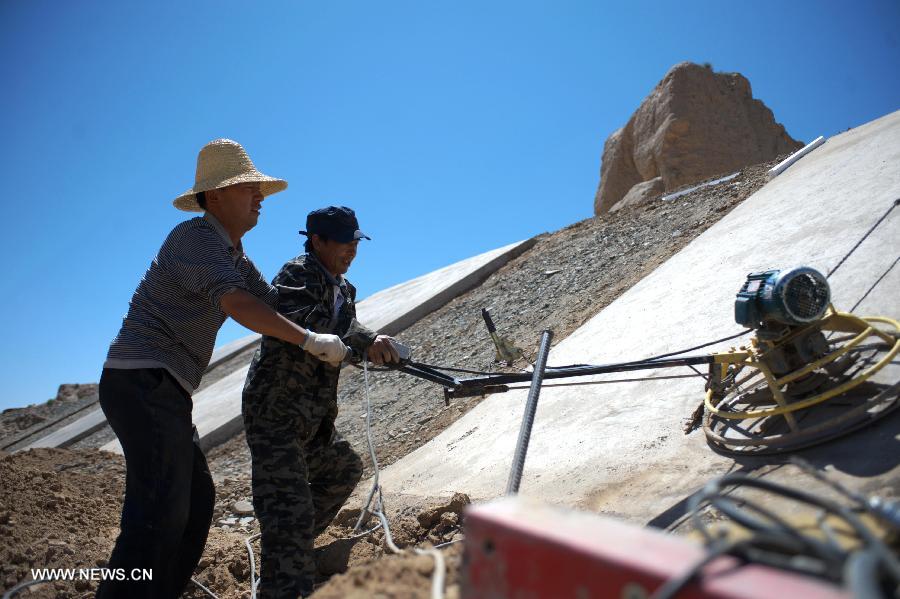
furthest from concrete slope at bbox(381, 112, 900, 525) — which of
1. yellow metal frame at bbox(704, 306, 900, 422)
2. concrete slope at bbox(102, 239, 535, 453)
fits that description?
concrete slope at bbox(102, 239, 535, 453)

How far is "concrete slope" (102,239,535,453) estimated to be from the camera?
28.3 ft

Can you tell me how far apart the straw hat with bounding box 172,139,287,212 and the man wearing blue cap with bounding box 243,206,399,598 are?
1.24 ft

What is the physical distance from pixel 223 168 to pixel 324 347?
3.40 ft

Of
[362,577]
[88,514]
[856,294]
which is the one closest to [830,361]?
[856,294]

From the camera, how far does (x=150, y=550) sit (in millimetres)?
2930

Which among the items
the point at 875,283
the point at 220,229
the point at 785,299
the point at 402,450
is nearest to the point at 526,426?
the point at 785,299

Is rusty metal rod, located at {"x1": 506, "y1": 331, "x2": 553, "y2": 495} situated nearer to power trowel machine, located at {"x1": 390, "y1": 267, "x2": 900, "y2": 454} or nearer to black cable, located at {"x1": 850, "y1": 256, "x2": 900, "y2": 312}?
power trowel machine, located at {"x1": 390, "y1": 267, "x2": 900, "y2": 454}

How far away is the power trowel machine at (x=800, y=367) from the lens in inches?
117

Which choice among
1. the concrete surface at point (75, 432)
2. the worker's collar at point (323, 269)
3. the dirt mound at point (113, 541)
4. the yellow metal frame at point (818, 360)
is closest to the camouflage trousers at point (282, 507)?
the dirt mound at point (113, 541)

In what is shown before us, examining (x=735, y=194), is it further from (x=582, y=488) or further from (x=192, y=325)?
(x=192, y=325)

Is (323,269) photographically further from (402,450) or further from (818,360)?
(402,450)

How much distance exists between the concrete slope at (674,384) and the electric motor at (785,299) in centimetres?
54

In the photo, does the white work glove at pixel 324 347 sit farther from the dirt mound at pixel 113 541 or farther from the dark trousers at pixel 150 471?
the dirt mound at pixel 113 541

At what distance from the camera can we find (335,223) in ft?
12.0
